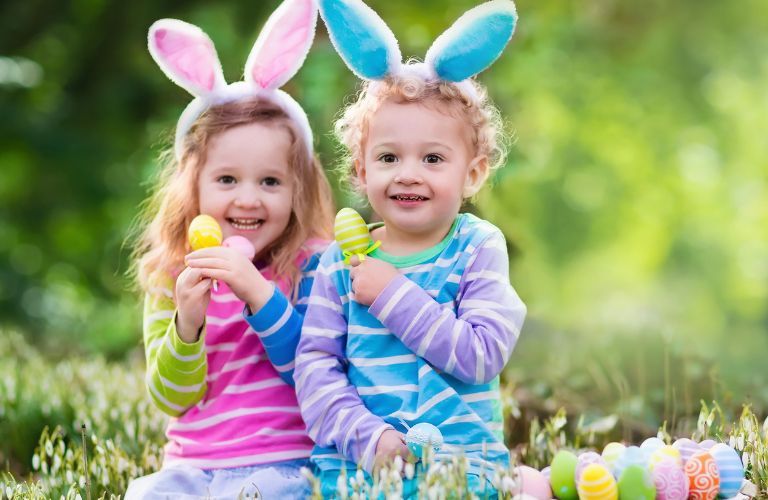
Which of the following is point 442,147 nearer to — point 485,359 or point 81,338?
point 485,359

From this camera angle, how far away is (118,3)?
9.44 metres

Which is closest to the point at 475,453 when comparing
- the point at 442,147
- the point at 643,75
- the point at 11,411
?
the point at 442,147

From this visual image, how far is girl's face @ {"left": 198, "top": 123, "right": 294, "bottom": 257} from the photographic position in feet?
11.1

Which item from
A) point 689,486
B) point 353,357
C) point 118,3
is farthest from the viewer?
point 118,3

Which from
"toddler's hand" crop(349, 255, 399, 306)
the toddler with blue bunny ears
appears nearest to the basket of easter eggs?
the toddler with blue bunny ears

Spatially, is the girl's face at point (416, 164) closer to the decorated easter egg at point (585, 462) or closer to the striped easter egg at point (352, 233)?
the striped easter egg at point (352, 233)

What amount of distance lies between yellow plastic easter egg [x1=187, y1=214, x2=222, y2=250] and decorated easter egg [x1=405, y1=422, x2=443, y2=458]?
916 mm

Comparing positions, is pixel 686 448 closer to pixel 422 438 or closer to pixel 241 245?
pixel 422 438

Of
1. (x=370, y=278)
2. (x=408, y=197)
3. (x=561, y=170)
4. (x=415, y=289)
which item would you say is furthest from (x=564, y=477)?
→ (x=561, y=170)

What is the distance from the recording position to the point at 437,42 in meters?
3.04

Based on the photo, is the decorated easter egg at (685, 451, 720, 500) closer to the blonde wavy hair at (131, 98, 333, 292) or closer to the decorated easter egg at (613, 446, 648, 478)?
the decorated easter egg at (613, 446, 648, 478)

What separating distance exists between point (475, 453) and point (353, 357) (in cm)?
47

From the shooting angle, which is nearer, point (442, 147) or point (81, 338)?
point (442, 147)

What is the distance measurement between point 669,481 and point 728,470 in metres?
0.22
